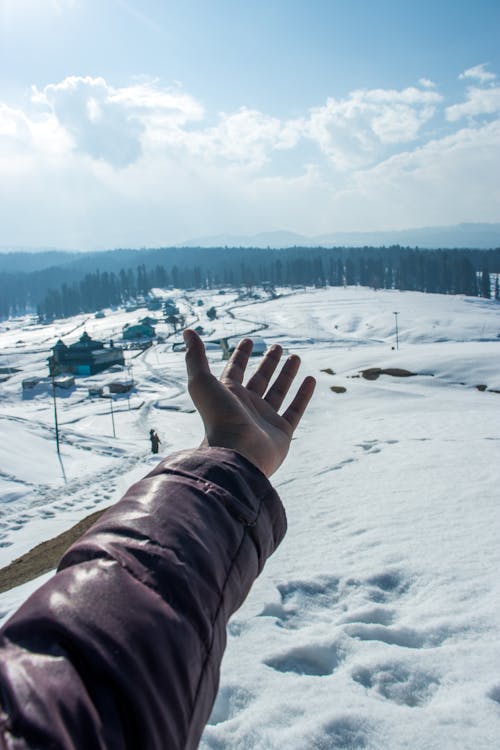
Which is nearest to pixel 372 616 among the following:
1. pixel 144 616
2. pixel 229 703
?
pixel 229 703

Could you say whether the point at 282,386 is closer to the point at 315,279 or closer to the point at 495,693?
the point at 495,693

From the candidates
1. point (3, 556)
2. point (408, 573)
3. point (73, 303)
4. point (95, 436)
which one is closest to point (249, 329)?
point (95, 436)

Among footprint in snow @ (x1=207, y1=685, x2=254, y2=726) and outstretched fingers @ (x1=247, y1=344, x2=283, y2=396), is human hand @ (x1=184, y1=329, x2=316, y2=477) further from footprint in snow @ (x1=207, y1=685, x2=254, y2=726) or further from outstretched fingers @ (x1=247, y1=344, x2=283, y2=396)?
footprint in snow @ (x1=207, y1=685, x2=254, y2=726)

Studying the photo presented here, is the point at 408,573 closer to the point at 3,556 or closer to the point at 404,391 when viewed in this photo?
the point at 3,556

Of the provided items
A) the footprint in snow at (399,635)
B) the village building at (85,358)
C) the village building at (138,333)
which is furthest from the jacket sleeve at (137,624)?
the village building at (138,333)

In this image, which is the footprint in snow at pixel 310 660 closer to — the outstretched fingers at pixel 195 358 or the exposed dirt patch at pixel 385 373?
the outstretched fingers at pixel 195 358

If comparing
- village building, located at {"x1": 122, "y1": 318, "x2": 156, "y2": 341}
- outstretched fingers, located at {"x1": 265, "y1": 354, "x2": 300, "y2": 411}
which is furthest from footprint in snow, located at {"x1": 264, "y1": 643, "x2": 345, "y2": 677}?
village building, located at {"x1": 122, "y1": 318, "x2": 156, "y2": 341}
